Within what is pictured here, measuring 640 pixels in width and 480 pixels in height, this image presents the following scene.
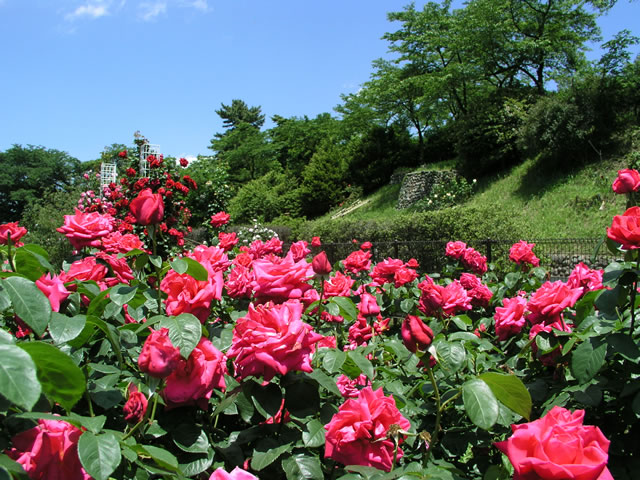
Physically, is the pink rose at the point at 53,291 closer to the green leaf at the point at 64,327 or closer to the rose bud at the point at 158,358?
the green leaf at the point at 64,327

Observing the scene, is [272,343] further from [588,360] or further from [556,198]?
[556,198]

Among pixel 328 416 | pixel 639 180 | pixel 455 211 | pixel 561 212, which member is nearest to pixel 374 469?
pixel 328 416

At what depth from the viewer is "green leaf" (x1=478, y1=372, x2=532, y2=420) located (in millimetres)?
850

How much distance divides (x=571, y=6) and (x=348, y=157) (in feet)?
44.0

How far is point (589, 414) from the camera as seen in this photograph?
51.8 inches

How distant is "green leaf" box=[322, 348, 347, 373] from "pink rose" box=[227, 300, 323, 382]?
18 centimetres

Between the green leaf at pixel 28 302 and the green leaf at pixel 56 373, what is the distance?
176mm

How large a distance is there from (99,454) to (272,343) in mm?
329

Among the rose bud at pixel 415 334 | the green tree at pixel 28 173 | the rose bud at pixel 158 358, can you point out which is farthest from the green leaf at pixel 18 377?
the green tree at pixel 28 173

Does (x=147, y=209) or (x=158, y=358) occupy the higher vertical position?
(x=147, y=209)

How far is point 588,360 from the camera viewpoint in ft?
3.75

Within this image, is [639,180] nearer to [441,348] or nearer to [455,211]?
[441,348]

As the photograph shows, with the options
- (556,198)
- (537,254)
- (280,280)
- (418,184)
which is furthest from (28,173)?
(280,280)

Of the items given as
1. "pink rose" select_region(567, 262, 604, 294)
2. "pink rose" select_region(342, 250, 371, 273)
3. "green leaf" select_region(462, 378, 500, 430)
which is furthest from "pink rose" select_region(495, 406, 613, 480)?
"pink rose" select_region(342, 250, 371, 273)
